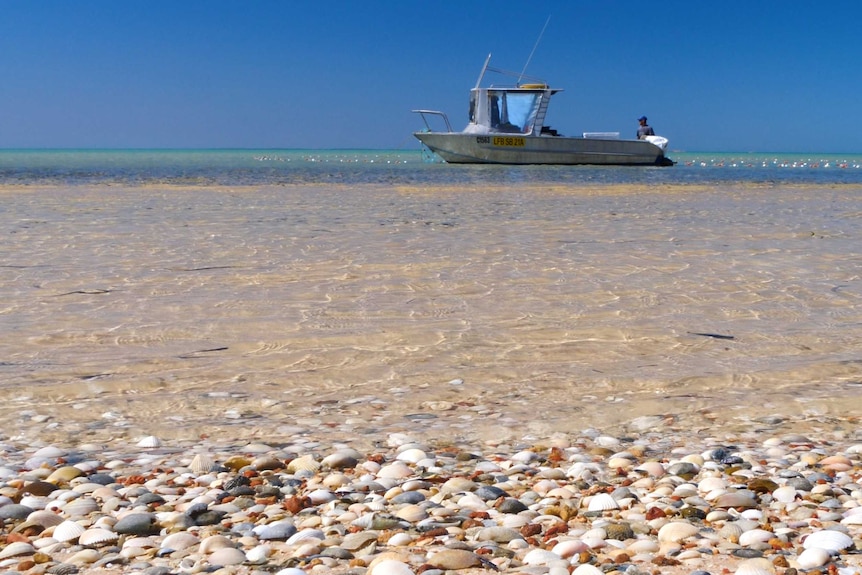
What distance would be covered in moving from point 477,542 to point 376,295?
12.4 ft

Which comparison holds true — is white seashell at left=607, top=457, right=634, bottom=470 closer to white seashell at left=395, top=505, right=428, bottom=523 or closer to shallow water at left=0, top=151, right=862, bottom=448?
shallow water at left=0, top=151, right=862, bottom=448

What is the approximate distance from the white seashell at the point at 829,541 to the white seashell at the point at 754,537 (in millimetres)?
85

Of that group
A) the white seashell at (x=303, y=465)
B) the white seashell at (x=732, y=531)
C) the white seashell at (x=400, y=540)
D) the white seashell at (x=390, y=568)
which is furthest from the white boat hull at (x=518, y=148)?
the white seashell at (x=390, y=568)

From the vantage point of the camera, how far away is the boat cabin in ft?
118

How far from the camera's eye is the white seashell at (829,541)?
2.17 meters

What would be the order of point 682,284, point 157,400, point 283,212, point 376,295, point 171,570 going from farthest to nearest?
point 283,212, point 682,284, point 376,295, point 157,400, point 171,570

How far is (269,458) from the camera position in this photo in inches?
116

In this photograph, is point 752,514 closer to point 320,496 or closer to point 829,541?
point 829,541

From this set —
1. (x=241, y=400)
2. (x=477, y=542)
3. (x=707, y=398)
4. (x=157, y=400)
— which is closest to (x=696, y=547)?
(x=477, y=542)

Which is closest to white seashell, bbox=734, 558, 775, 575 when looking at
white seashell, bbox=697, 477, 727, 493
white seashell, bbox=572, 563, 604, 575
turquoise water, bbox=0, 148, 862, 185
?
white seashell, bbox=572, 563, 604, 575

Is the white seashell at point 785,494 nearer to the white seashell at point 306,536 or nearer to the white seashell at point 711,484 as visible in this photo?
the white seashell at point 711,484

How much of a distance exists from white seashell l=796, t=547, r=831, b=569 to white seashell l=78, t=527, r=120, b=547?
1.68m

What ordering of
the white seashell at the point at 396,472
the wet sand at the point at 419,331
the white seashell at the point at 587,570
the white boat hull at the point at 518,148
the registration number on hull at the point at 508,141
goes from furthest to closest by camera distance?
the white boat hull at the point at 518,148 → the registration number on hull at the point at 508,141 → the wet sand at the point at 419,331 → the white seashell at the point at 396,472 → the white seashell at the point at 587,570

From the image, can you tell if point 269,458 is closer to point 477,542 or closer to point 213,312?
point 477,542
